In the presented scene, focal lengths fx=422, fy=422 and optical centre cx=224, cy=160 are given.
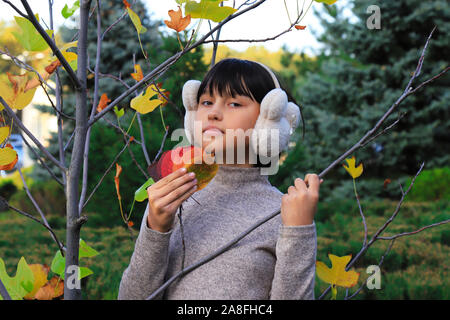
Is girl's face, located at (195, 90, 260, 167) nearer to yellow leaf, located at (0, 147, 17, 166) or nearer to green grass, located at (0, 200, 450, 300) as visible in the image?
yellow leaf, located at (0, 147, 17, 166)

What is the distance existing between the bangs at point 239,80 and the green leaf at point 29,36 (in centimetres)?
52

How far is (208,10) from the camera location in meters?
0.87

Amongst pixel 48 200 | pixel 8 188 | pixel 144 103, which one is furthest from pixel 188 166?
pixel 8 188

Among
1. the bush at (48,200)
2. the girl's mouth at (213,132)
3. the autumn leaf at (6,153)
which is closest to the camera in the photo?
the autumn leaf at (6,153)

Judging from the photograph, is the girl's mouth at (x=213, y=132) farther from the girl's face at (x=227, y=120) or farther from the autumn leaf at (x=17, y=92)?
the autumn leaf at (x=17, y=92)

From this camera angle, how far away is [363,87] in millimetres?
8344

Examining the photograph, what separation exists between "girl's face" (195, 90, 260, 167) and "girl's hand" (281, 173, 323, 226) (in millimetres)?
275

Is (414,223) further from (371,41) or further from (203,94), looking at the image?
(371,41)

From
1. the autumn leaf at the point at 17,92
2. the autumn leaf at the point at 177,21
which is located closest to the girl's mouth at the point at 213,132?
the autumn leaf at the point at 177,21

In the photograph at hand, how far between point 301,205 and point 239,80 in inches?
18.2

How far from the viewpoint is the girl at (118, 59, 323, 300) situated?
3.42 ft

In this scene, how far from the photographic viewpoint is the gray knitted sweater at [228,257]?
1.05m

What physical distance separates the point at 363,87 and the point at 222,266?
788cm

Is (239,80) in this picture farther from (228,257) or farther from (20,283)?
(20,283)
